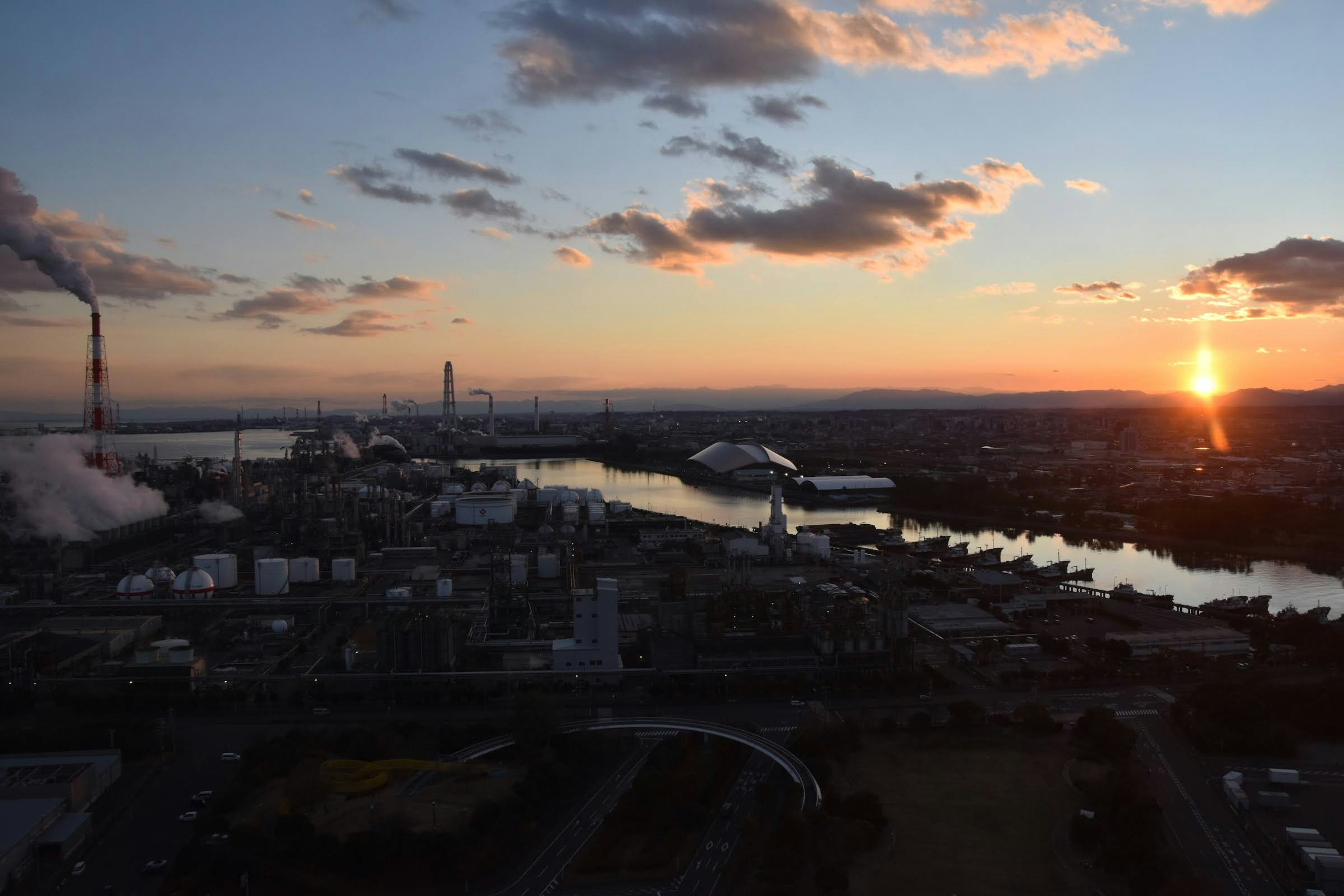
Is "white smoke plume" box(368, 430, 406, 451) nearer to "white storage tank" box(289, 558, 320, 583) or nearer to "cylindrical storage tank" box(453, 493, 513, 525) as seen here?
"cylindrical storage tank" box(453, 493, 513, 525)

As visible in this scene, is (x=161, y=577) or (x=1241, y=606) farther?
(x=161, y=577)

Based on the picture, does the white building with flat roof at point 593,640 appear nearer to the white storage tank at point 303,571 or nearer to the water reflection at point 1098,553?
the white storage tank at point 303,571

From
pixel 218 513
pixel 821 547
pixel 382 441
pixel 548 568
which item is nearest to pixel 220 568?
pixel 548 568

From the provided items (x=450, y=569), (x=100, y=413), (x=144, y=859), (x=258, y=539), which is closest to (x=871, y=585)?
(x=450, y=569)

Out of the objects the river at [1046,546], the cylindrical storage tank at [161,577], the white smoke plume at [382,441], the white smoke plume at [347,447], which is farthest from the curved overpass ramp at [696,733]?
the white smoke plume at [382,441]

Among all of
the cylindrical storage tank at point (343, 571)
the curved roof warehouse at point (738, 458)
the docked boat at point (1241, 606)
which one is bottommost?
the docked boat at point (1241, 606)

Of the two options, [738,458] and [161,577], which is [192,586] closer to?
[161,577]
